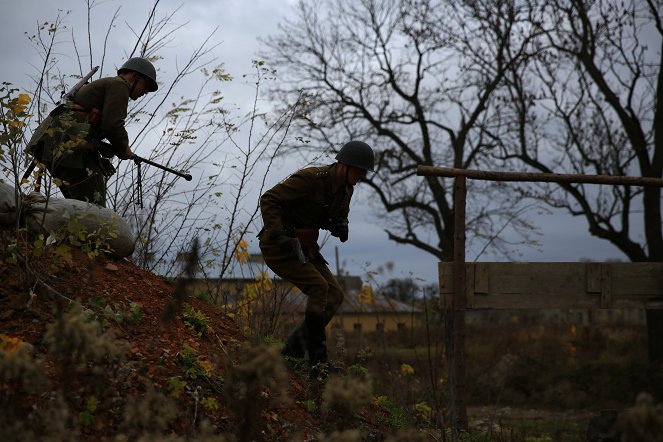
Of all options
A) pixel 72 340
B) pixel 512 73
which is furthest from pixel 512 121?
pixel 72 340

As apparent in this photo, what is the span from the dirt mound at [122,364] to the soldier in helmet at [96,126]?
2.28 ft

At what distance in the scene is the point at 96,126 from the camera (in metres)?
5.49

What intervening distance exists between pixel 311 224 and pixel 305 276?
41 centimetres

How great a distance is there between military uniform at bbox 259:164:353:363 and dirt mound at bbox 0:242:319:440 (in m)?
0.47

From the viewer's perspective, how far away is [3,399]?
3.05 meters

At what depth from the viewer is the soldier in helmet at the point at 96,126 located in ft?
17.3

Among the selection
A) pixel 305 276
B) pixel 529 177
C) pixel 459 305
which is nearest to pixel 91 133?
pixel 305 276

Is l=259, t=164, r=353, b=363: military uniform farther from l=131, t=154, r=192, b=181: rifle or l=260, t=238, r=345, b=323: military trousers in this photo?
l=131, t=154, r=192, b=181: rifle

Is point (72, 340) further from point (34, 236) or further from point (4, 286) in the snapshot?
point (34, 236)

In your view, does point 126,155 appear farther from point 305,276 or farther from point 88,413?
point 88,413

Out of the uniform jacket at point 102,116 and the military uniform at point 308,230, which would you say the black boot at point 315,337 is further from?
the uniform jacket at point 102,116

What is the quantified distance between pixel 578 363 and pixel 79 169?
12.3m

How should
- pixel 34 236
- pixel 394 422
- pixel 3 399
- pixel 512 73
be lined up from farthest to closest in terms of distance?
pixel 512 73 < pixel 394 422 < pixel 34 236 < pixel 3 399

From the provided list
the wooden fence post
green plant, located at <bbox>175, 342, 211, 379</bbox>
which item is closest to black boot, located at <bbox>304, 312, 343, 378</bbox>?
green plant, located at <bbox>175, 342, 211, 379</bbox>
